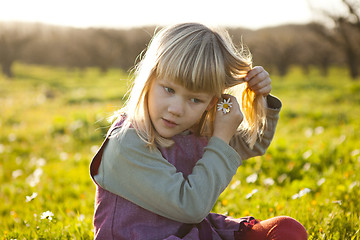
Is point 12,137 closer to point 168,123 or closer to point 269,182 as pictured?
point 269,182

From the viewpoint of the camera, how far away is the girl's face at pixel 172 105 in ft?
6.19

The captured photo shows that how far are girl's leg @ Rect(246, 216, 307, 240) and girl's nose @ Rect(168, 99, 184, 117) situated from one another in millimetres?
828

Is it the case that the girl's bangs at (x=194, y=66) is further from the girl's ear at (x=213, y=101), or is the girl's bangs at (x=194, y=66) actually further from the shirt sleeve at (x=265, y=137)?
the shirt sleeve at (x=265, y=137)

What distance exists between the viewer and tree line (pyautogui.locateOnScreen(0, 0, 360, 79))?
2427 cm

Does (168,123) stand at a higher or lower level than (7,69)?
higher

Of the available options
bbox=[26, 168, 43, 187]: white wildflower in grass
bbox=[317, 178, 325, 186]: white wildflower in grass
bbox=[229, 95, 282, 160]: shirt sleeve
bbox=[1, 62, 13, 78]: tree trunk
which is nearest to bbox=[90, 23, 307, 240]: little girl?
bbox=[229, 95, 282, 160]: shirt sleeve

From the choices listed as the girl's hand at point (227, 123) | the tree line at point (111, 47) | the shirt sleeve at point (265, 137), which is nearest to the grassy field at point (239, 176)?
the shirt sleeve at point (265, 137)

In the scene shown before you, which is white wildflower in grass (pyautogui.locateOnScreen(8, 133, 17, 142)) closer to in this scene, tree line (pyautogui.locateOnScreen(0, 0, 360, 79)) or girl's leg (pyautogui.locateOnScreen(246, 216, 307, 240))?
girl's leg (pyautogui.locateOnScreen(246, 216, 307, 240))

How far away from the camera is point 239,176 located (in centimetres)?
414

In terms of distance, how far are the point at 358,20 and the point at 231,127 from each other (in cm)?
988

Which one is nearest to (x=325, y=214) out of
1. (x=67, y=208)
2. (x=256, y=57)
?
(x=67, y=208)

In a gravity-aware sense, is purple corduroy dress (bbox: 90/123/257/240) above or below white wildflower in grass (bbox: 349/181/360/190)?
above

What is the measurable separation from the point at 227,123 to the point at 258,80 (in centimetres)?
41

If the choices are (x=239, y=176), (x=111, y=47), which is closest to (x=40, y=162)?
(x=239, y=176)
